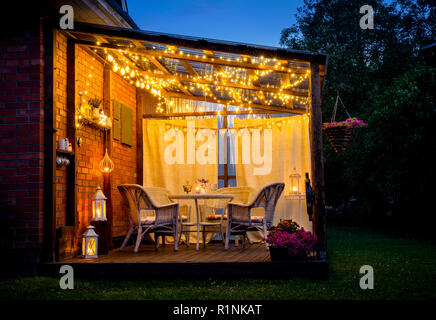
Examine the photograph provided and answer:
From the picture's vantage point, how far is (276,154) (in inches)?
356

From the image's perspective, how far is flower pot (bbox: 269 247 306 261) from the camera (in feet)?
17.4

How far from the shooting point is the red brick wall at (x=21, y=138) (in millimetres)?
5438

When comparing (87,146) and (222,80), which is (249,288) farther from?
(222,80)

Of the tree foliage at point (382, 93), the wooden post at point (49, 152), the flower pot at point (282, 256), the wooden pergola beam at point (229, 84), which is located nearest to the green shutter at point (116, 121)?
the wooden pergola beam at point (229, 84)

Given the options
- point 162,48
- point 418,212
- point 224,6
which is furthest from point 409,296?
point 224,6

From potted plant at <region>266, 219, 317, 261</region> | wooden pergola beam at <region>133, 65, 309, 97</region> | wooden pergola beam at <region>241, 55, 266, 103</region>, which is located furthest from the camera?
wooden pergola beam at <region>133, 65, 309, 97</region>

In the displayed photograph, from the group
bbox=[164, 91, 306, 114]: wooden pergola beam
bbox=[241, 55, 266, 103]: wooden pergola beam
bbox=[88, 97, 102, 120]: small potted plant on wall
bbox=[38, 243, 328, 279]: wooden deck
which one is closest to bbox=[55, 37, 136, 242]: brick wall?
bbox=[88, 97, 102, 120]: small potted plant on wall

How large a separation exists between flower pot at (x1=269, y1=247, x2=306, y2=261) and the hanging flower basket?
72.6 inches

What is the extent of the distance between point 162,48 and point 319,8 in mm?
17021

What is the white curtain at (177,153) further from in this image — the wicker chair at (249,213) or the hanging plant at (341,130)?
the hanging plant at (341,130)

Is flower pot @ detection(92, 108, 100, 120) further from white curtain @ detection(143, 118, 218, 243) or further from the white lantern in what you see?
white curtain @ detection(143, 118, 218, 243)

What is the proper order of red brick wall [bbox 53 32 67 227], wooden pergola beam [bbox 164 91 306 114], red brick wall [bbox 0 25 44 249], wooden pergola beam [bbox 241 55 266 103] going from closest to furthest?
1. red brick wall [bbox 0 25 44 249]
2. red brick wall [bbox 53 32 67 227]
3. wooden pergola beam [bbox 241 55 266 103]
4. wooden pergola beam [bbox 164 91 306 114]
